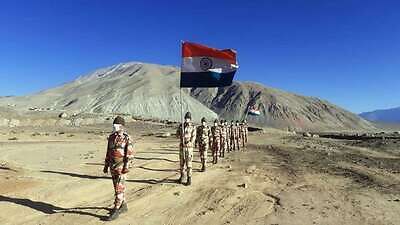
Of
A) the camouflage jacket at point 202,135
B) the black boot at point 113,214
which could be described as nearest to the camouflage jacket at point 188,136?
the camouflage jacket at point 202,135

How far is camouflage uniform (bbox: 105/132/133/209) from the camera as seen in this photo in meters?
11.2

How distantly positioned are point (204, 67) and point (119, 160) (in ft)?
23.8

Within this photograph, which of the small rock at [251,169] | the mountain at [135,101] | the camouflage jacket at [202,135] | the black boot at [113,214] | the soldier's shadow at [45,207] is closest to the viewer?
the black boot at [113,214]

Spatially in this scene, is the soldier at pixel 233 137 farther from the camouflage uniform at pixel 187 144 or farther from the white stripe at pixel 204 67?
the camouflage uniform at pixel 187 144

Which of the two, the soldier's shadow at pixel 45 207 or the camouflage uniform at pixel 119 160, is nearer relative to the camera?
the camouflage uniform at pixel 119 160

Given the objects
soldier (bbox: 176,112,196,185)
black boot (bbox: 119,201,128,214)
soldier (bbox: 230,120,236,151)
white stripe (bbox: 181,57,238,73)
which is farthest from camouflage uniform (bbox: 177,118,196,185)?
soldier (bbox: 230,120,236,151)

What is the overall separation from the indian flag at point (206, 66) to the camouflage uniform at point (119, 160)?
631 centimetres

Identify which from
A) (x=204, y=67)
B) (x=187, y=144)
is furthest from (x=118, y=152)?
(x=204, y=67)

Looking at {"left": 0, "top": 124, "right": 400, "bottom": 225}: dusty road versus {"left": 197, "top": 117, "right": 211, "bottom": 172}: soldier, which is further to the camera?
{"left": 197, "top": 117, "right": 211, "bottom": 172}: soldier

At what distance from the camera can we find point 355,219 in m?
11.2

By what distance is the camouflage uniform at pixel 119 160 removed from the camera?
441 inches

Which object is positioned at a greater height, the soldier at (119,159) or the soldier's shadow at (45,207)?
the soldier at (119,159)

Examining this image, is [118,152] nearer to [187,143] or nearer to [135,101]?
[187,143]

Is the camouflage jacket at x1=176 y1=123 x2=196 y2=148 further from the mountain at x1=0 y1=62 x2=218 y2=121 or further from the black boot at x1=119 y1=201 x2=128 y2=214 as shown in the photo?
the mountain at x1=0 y1=62 x2=218 y2=121
